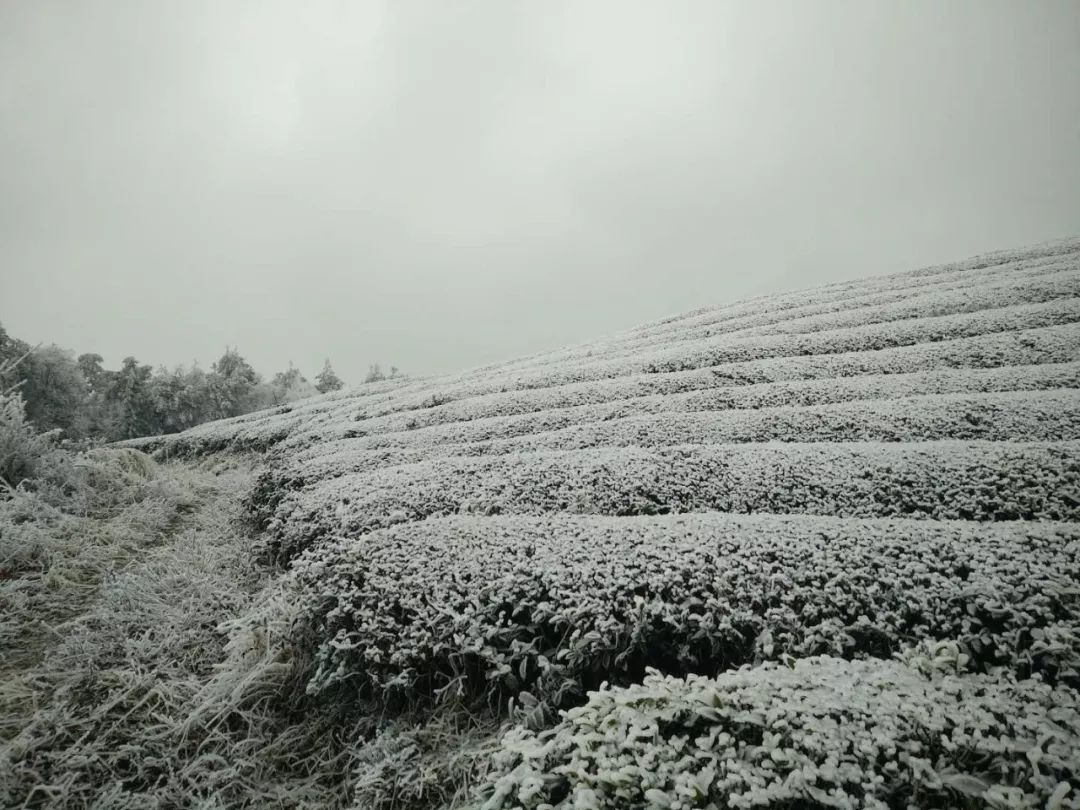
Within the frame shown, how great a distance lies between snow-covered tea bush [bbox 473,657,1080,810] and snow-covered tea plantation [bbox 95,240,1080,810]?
0.7 inches

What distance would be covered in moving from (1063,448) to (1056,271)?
14350 millimetres

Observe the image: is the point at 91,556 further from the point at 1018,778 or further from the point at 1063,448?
the point at 1063,448

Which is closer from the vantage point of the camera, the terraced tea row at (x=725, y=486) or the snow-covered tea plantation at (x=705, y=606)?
the snow-covered tea plantation at (x=705, y=606)

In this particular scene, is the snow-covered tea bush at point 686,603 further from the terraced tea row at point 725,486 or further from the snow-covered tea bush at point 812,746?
the terraced tea row at point 725,486

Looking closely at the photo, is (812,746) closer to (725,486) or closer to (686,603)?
(686,603)

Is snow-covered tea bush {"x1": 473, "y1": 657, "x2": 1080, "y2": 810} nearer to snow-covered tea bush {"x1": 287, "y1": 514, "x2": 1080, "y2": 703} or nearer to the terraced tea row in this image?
snow-covered tea bush {"x1": 287, "y1": 514, "x2": 1080, "y2": 703}

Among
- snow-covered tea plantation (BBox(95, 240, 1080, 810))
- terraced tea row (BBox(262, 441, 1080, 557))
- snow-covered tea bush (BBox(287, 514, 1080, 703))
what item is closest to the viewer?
snow-covered tea plantation (BBox(95, 240, 1080, 810))

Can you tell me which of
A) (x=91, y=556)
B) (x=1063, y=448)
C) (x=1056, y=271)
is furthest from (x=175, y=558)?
(x=1056, y=271)

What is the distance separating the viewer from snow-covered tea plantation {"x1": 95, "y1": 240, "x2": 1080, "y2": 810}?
260 centimetres

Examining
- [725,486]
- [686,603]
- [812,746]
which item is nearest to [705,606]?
[686,603]

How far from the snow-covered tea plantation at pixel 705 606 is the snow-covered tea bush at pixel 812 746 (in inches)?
0.7

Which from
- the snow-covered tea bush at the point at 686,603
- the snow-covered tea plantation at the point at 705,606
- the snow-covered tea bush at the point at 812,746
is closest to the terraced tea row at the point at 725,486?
the snow-covered tea plantation at the point at 705,606

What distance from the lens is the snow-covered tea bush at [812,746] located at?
229cm

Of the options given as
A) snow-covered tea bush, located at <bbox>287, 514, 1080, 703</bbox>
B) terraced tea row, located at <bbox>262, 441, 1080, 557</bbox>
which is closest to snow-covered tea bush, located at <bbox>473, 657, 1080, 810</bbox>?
snow-covered tea bush, located at <bbox>287, 514, 1080, 703</bbox>
